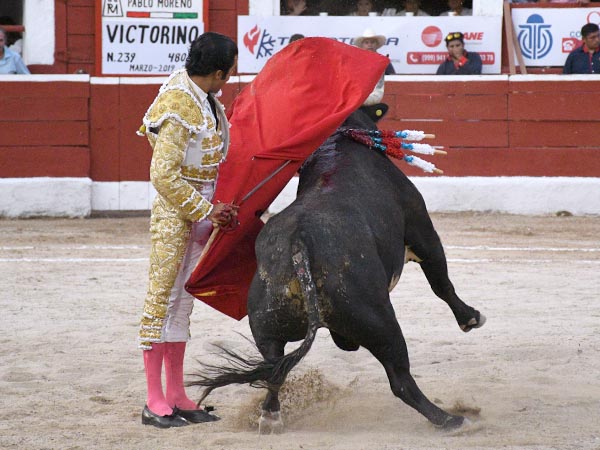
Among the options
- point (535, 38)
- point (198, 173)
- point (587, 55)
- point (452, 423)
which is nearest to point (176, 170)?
point (198, 173)

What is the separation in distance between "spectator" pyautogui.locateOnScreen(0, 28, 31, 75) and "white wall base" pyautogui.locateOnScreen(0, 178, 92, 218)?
95 centimetres

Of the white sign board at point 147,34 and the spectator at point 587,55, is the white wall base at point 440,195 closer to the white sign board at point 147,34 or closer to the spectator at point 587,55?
the spectator at point 587,55

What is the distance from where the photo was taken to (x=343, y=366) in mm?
4129

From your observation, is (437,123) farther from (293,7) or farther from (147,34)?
(147,34)

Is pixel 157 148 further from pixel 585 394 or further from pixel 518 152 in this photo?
pixel 518 152

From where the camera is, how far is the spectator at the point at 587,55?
8.88 metres

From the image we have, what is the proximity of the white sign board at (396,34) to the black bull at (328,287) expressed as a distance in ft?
19.9

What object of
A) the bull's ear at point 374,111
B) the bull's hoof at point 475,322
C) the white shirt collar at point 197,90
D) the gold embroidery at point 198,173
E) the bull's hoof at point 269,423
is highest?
the white shirt collar at point 197,90

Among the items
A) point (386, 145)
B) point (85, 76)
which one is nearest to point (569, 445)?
point (386, 145)

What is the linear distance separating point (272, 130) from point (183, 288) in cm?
57

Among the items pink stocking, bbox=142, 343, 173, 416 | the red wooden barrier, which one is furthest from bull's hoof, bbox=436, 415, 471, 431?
the red wooden barrier

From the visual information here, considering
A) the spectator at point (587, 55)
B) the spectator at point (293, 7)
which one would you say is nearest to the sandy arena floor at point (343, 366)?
the spectator at point (587, 55)

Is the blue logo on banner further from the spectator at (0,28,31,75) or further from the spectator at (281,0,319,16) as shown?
the spectator at (0,28,31,75)

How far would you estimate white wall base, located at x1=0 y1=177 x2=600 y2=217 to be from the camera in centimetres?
906
